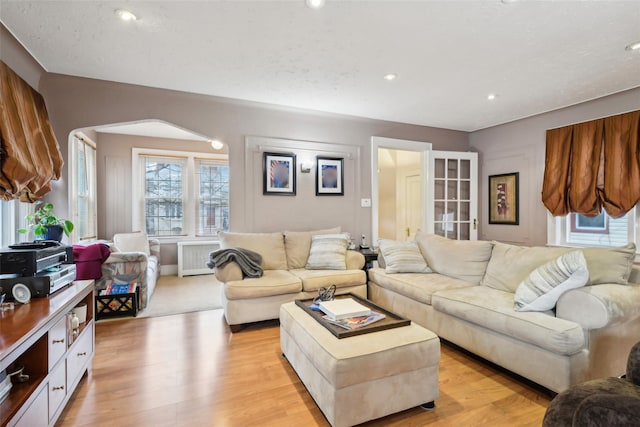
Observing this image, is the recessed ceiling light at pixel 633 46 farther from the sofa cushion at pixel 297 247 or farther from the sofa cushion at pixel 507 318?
the sofa cushion at pixel 297 247

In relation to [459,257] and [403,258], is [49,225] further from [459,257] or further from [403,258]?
[459,257]

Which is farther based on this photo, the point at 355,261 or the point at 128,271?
the point at 355,261

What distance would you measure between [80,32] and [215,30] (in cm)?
102

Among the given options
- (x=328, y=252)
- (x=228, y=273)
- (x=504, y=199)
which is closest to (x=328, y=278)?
(x=328, y=252)

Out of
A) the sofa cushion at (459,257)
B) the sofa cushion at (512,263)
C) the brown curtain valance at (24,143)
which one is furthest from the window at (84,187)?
the sofa cushion at (512,263)

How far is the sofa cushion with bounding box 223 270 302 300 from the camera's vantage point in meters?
3.02

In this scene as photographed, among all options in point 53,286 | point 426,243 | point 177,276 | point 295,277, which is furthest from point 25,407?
point 177,276

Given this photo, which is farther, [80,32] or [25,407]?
[80,32]

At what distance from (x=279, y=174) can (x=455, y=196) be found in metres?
2.96

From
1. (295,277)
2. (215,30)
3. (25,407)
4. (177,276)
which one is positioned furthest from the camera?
(177,276)

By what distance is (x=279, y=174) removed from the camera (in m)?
4.14

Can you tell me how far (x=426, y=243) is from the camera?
362 centimetres

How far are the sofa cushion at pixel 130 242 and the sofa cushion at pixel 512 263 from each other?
4.74 meters

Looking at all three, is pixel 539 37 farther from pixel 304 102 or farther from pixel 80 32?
pixel 80 32
